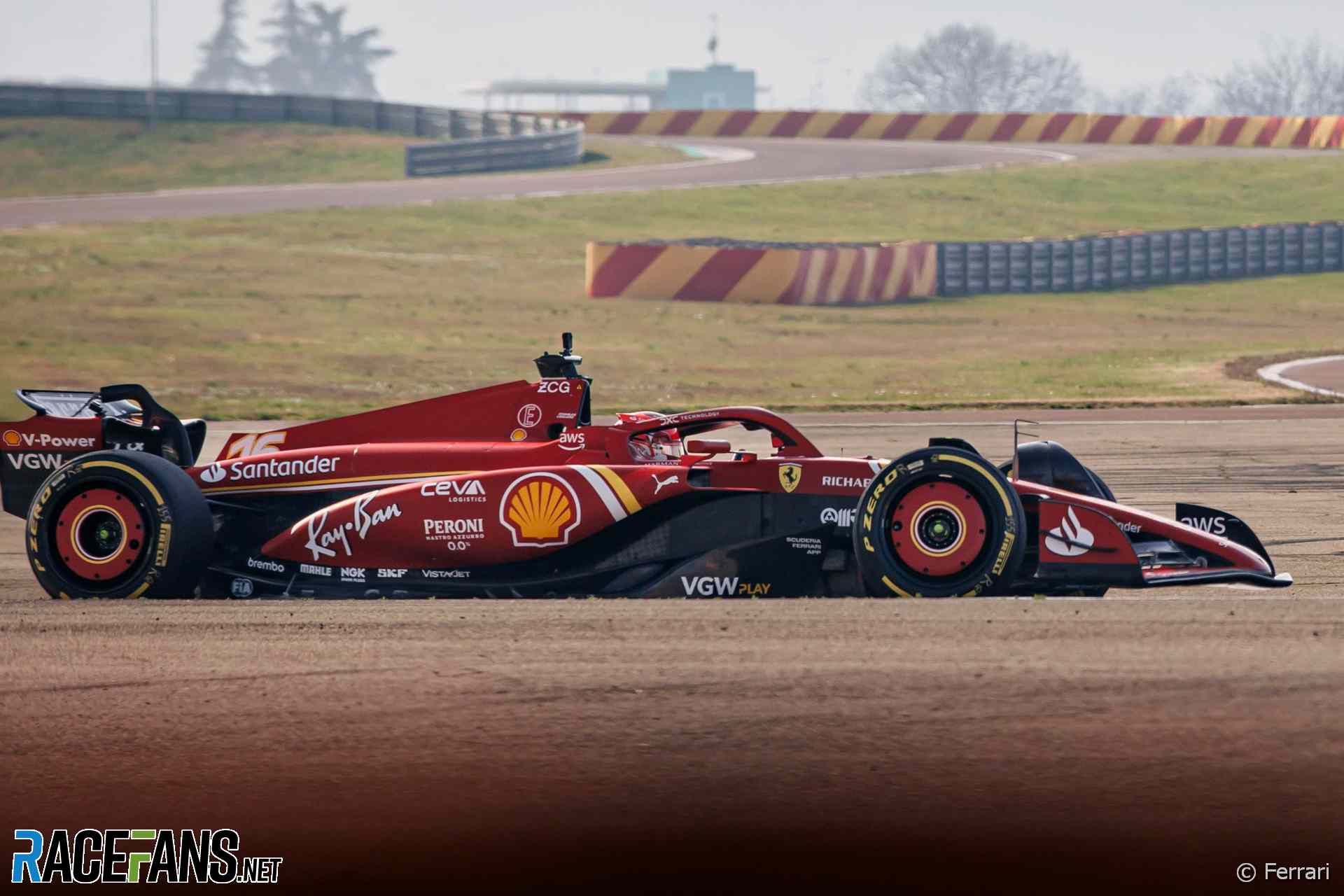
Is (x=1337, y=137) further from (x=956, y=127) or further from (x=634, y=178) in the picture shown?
(x=634, y=178)

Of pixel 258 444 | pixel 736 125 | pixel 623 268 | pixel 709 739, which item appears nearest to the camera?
pixel 709 739

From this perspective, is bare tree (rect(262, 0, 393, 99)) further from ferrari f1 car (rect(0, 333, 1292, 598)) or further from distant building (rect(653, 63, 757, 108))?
ferrari f1 car (rect(0, 333, 1292, 598))

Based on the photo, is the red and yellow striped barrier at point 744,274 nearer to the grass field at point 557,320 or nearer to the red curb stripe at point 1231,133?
the grass field at point 557,320

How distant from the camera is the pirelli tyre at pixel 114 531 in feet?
26.8

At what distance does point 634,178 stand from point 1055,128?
2133cm

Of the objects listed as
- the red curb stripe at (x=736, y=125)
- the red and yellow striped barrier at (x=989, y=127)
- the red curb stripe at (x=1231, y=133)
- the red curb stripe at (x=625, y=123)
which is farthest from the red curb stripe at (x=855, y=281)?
the red curb stripe at (x=625, y=123)

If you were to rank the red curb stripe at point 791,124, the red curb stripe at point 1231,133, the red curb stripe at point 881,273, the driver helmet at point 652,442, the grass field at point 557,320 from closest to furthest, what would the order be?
the driver helmet at point 652,442 < the grass field at point 557,320 < the red curb stripe at point 881,273 < the red curb stripe at point 1231,133 < the red curb stripe at point 791,124

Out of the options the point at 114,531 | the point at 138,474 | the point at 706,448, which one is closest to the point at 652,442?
the point at 706,448

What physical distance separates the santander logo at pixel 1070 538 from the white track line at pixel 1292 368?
1227 centimetres

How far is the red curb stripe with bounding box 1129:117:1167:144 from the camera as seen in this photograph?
2173 inches

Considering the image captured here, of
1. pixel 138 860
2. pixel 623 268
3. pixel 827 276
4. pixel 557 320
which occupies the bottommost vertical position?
pixel 138 860

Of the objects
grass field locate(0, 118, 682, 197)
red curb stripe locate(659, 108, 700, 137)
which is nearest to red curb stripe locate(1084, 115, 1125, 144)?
red curb stripe locate(659, 108, 700, 137)

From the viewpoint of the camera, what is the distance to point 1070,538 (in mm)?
7668

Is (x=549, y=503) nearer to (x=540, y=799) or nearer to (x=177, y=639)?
(x=177, y=639)
